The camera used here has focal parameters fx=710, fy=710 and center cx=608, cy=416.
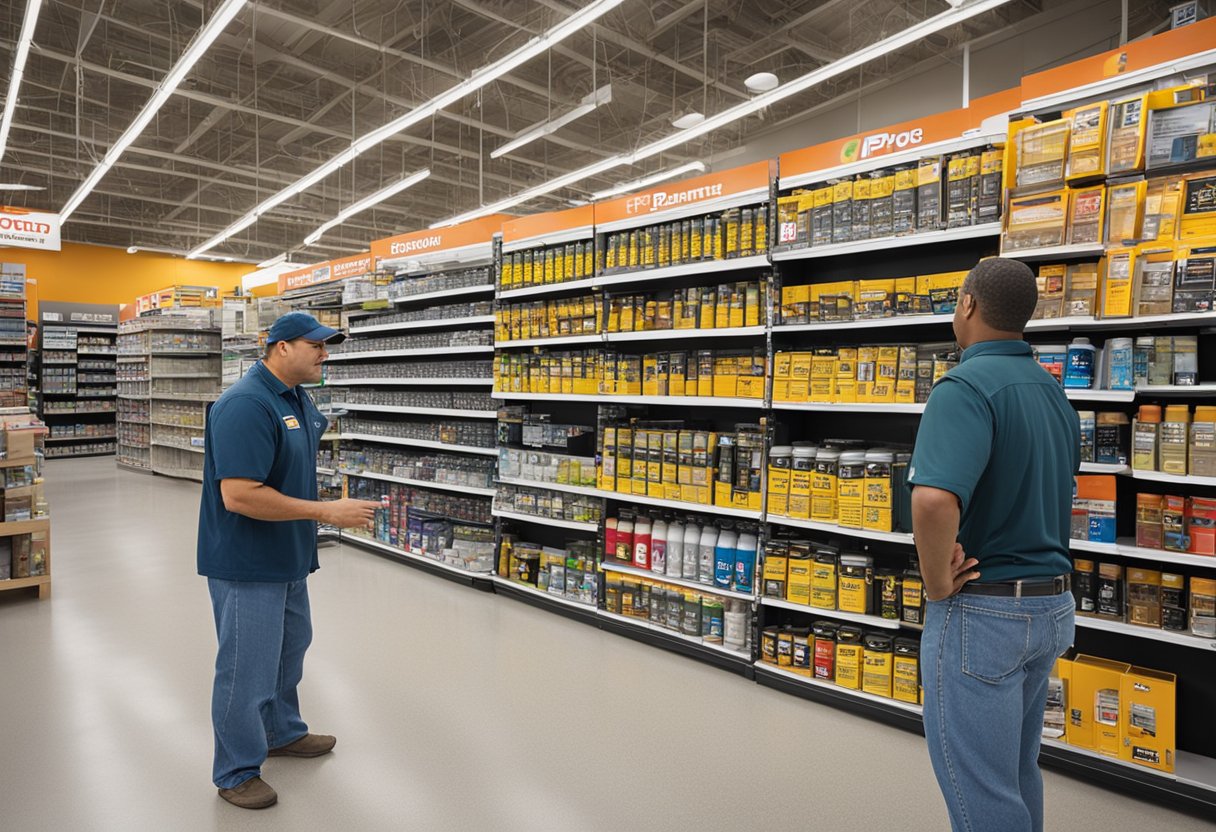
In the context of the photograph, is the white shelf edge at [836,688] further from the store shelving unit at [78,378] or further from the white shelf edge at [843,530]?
the store shelving unit at [78,378]

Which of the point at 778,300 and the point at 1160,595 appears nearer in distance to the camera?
the point at 1160,595

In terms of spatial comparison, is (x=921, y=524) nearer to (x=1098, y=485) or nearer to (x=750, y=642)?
(x=1098, y=485)

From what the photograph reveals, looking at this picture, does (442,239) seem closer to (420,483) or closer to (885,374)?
(420,483)

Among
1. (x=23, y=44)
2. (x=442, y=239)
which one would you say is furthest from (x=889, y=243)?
(x=23, y=44)

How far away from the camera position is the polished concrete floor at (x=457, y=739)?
8.95 feet

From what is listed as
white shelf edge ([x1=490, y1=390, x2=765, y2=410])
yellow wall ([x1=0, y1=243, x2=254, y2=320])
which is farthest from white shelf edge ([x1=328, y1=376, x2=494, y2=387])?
yellow wall ([x1=0, y1=243, x2=254, y2=320])

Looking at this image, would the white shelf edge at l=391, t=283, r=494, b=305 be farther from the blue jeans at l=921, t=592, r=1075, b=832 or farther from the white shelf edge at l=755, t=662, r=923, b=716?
the blue jeans at l=921, t=592, r=1075, b=832

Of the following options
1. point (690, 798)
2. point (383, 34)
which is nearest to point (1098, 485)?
point (690, 798)

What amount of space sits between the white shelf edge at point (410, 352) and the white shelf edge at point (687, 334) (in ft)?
4.95

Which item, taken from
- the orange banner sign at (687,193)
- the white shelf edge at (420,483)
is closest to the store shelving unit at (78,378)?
the white shelf edge at (420,483)

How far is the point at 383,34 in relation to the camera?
10219mm

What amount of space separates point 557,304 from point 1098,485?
360cm

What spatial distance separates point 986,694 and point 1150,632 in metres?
1.76

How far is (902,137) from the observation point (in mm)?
3547
